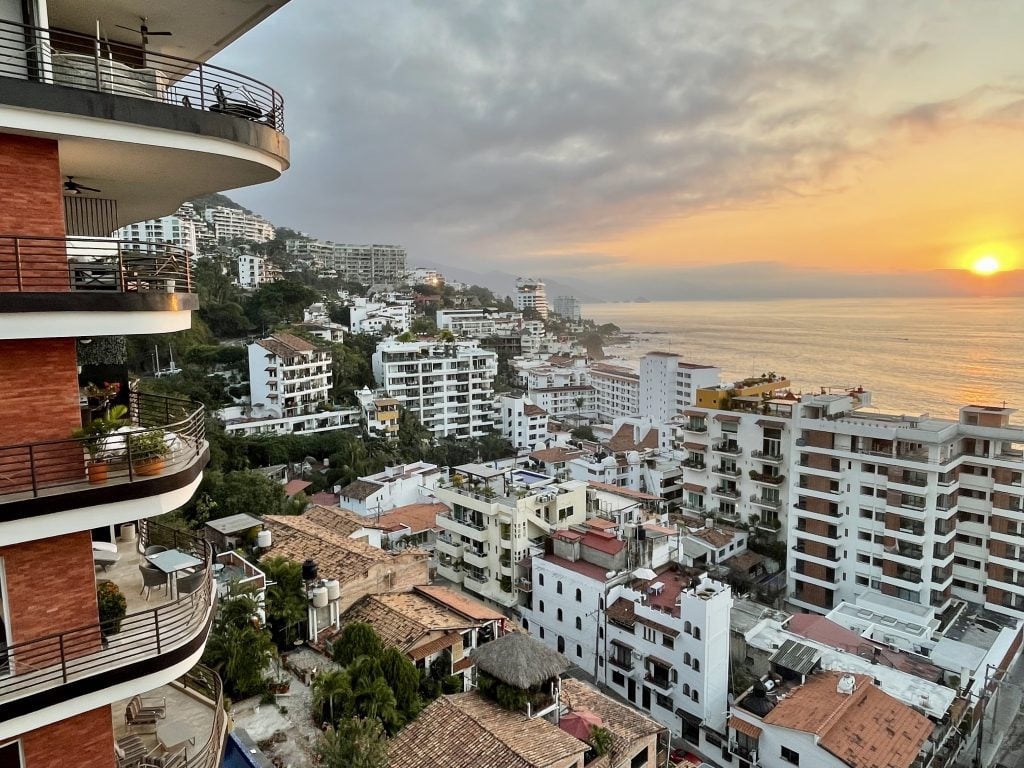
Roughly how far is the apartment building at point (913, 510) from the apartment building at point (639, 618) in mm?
8307

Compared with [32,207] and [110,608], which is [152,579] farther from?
[32,207]

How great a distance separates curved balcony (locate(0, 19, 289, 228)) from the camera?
455 cm

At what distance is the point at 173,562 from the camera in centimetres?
644

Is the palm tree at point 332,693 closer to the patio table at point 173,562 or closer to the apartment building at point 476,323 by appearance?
the patio table at point 173,562

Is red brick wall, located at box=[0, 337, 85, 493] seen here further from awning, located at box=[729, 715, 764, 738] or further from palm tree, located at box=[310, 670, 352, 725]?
awning, located at box=[729, 715, 764, 738]

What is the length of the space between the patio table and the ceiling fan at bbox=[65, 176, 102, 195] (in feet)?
12.2

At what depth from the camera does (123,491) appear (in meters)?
4.87

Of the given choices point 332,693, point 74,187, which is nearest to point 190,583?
point 74,187

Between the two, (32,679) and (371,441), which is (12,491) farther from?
(371,441)

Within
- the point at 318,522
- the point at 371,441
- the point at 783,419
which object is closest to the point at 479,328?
the point at 371,441

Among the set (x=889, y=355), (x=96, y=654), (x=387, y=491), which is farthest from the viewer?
(x=889, y=355)

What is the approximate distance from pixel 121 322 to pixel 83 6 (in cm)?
308

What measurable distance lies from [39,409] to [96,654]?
1.97 meters

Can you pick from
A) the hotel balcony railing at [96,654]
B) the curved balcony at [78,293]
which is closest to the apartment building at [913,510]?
the hotel balcony railing at [96,654]
